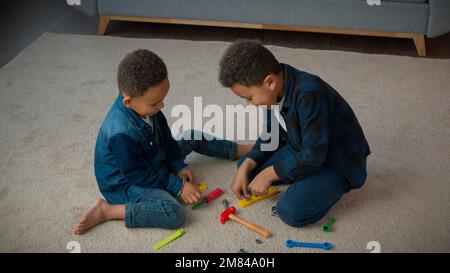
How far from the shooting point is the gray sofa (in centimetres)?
226

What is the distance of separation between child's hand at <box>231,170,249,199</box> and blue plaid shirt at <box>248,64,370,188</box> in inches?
4.4

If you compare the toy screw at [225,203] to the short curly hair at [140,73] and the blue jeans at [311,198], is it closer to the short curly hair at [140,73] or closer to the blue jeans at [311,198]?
the blue jeans at [311,198]

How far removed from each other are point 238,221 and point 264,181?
0.41 feet

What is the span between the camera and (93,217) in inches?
53.5

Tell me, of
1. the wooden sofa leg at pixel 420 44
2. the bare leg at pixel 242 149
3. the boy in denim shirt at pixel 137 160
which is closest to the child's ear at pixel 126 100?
the boy in denim shirt at pixel 137 160

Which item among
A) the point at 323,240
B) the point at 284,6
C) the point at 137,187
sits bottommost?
the point at 323,240

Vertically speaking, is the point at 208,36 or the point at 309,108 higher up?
the point at 309,108

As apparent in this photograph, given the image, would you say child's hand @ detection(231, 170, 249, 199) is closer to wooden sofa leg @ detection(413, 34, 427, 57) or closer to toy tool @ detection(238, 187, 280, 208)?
toy tool @ detection(238, 187, 280, 208)

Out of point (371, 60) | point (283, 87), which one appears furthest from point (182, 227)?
point (371, 60)

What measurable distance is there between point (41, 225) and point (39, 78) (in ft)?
3.10

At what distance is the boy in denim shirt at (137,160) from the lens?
1.28 meters

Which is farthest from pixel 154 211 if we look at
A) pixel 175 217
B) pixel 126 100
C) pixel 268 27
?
pixel 268 27

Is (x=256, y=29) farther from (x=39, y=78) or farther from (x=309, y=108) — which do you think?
(x=309, y=108)
